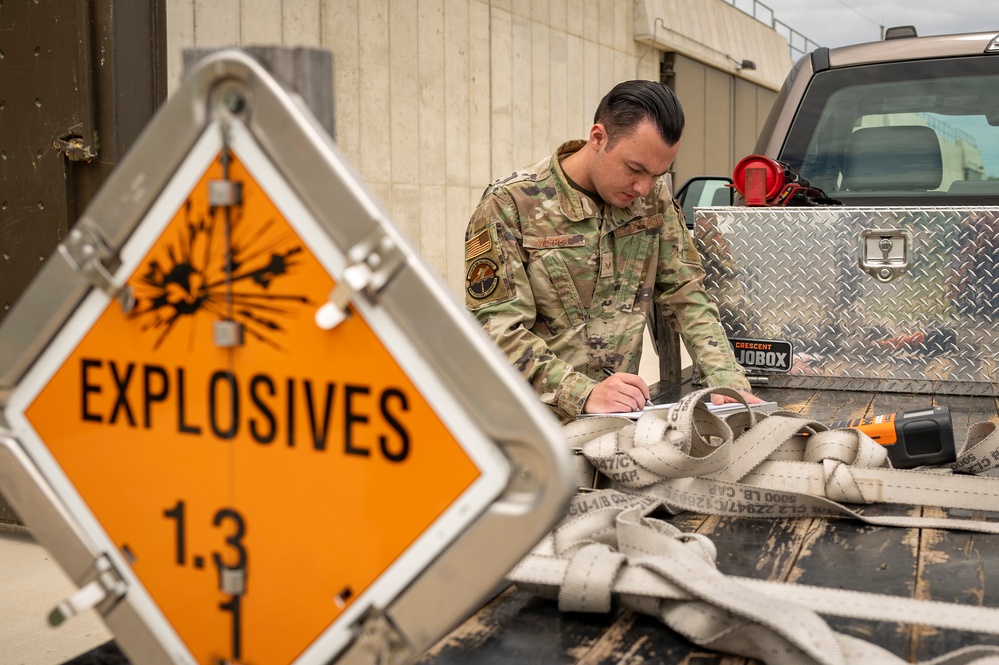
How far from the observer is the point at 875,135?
3.44 meters

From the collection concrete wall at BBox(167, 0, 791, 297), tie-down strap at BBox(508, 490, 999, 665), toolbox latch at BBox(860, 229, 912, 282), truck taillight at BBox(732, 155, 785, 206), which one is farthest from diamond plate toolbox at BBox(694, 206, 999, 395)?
concrete wall at BBox(167, 0, 791, 297)

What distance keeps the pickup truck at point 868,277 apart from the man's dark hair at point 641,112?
0.31 m

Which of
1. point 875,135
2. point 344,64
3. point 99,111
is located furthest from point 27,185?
point 344,64

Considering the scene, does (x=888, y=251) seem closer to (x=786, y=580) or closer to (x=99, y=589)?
(x=786, y=580)

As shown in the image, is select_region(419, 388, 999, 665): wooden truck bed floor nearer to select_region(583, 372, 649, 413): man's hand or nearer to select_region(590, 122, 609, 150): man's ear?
select_region(583, 372, 649, 413): man's hand

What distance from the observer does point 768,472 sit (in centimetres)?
187

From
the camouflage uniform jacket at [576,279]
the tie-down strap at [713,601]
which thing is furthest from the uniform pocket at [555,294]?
the tie-down strap at [713,601]

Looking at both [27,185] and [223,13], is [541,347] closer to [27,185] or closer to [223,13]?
[27,185]

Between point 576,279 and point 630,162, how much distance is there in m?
0.37

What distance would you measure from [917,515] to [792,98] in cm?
205

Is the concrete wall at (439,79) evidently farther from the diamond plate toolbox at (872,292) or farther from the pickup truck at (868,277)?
the diamond plate toolbox at (872,292)

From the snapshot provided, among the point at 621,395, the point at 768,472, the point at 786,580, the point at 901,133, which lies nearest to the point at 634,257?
the point at 621,395

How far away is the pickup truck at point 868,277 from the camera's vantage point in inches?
61.2

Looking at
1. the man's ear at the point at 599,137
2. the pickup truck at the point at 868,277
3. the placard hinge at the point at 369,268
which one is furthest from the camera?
the man's ear at the point at 599,137
